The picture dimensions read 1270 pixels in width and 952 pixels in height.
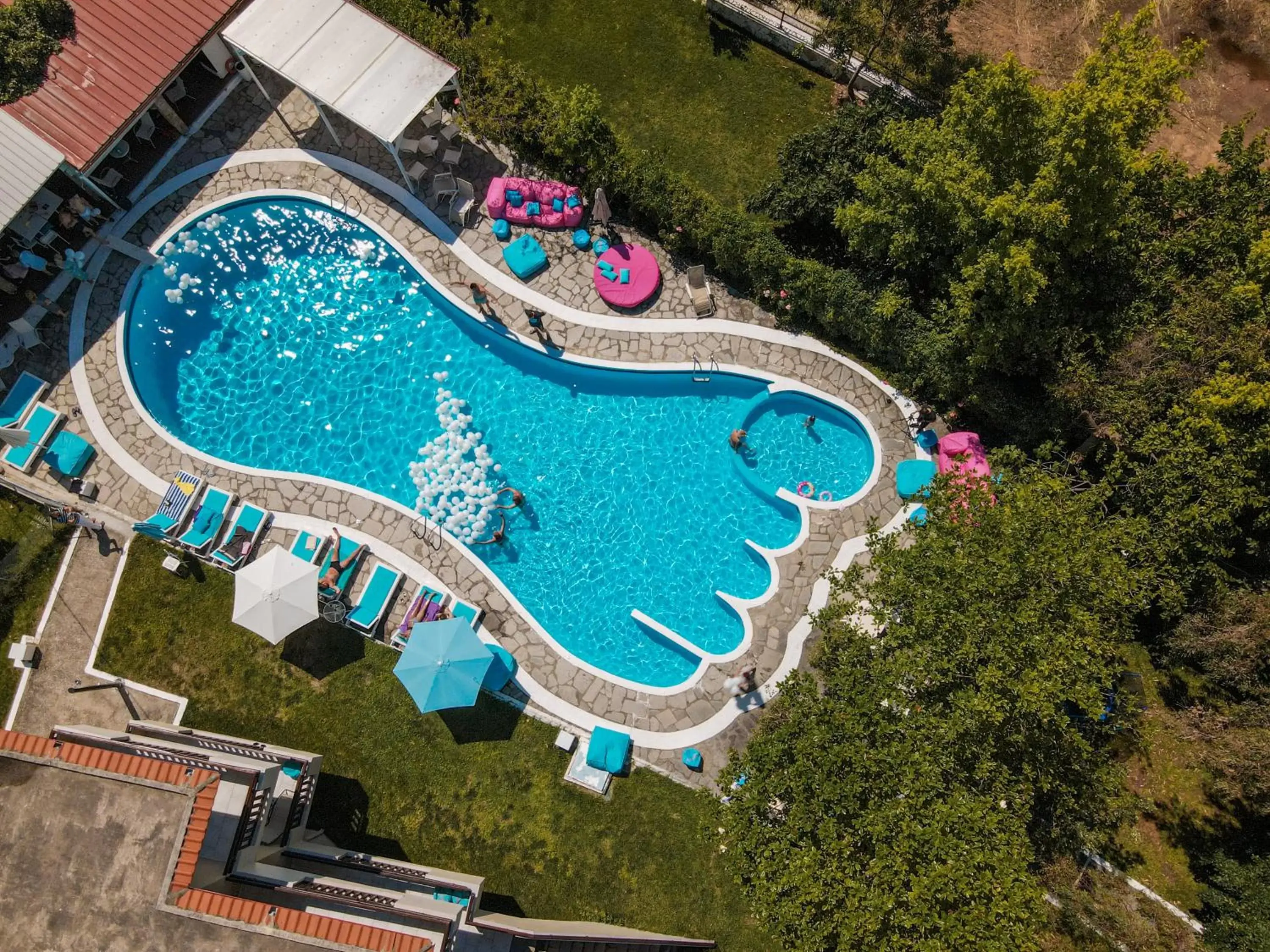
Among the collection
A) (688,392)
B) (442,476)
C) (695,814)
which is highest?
(688,392)

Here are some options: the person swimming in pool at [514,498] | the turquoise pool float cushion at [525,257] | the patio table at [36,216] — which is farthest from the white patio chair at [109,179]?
the person swimming in pool at [514,498]

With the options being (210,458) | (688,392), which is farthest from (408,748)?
(688,392)

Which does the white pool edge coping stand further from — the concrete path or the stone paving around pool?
the concrete path

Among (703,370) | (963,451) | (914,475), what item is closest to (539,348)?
(703,370)

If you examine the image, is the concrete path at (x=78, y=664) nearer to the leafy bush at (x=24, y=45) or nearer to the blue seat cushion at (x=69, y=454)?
the blue seat cushion at (x=69, y=454)

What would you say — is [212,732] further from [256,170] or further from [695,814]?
[256,170]

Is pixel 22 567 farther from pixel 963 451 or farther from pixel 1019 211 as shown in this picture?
pixel 1019 211

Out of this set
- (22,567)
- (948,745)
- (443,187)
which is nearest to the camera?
(948,745)
